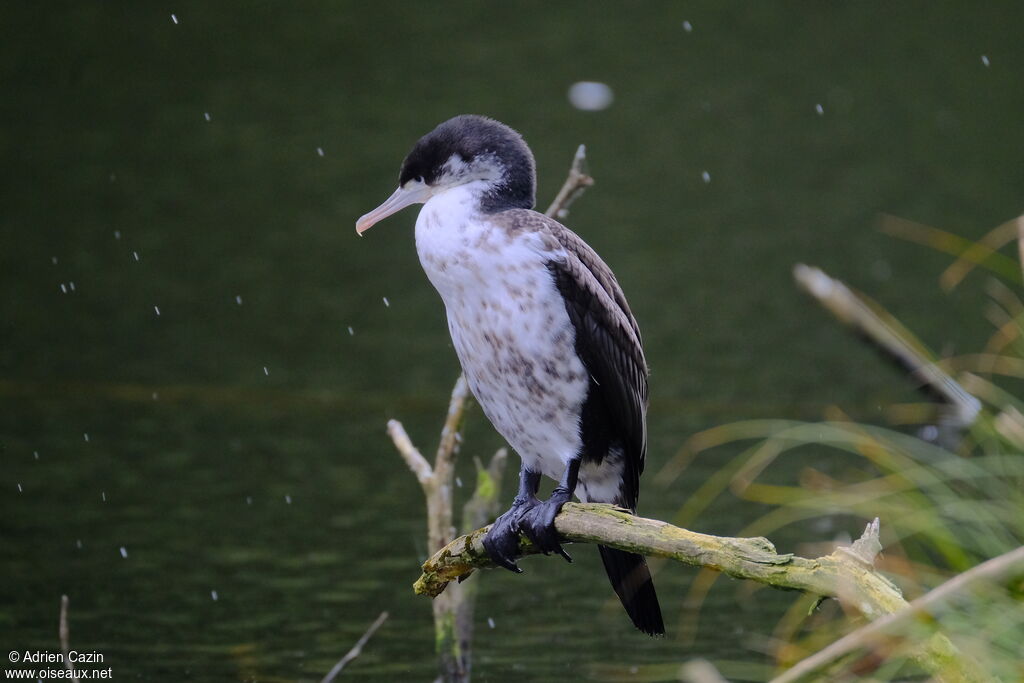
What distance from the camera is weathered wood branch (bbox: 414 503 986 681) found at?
2.44m

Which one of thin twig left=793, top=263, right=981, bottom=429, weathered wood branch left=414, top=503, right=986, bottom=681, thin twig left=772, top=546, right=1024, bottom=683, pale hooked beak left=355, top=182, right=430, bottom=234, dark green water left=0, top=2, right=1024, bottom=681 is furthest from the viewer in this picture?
dark green water left=0, top=2, right=1024, bottom=681

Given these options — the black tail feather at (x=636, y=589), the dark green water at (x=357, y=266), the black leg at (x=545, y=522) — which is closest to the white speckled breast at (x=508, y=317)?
the black leg at (x=545, y=522)

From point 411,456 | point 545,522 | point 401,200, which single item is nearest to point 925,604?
point 545,522

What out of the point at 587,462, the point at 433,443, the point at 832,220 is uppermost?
the point at 587,462

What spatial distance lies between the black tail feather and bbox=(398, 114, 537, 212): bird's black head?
35.9 inches

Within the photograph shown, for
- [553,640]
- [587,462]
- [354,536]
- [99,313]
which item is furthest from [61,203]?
[587,462]

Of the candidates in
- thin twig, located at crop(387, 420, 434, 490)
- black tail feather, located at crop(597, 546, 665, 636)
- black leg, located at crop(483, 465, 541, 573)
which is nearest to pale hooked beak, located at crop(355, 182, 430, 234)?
black leg, located at crop(483, 465, 541, 573)

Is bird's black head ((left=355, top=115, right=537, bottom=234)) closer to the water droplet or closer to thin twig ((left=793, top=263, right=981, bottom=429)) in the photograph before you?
thin twig ((left=793, top=263, right=981, bottom=429))

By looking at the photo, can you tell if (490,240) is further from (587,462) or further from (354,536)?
(354,536)

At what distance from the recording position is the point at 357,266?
46.3 ft

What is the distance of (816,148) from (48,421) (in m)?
8.89

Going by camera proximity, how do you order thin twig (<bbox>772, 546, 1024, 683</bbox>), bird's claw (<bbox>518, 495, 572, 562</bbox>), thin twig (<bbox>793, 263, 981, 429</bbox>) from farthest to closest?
bird's claw (<bbox>518, 495, 572, 562</bbox>) → thin twig (<bbox>793, 263, 981, 429</bbox>) → thin twig (<bbox>772, 546, 1024, 683</bbox>)

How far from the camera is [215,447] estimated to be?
10.1 m

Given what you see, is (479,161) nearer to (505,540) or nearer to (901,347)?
(505,540)
